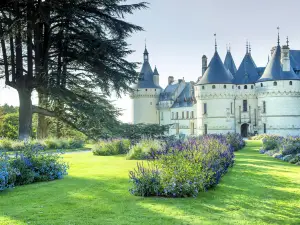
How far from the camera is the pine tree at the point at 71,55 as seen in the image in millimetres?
16531

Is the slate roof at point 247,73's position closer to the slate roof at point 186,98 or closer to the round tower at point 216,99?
the round tower at point 216,99

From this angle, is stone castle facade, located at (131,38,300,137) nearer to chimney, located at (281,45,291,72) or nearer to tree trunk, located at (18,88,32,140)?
chimney, located at (281,45,291,72)

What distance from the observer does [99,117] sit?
16.6 metres

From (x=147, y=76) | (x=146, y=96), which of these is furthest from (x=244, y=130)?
→ (x=147, y=76)

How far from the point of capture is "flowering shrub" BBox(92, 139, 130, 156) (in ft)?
54.2

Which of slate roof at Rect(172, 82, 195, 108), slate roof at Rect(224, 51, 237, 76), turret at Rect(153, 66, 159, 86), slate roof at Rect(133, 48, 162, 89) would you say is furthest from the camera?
turret at Rect(153, 66, 159, 86)

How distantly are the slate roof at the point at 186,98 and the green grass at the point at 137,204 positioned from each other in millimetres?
41274

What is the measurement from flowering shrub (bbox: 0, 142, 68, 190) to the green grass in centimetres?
33

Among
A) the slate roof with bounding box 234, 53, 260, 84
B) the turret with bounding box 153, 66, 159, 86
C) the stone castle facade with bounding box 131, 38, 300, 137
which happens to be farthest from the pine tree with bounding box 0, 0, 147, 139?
the turret with bounding box 153, 66, 159, 86

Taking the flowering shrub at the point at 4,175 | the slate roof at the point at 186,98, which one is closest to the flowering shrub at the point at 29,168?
the flowering shrub at the point at 4,175

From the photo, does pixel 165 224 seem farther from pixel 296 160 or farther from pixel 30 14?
pixel 30 14

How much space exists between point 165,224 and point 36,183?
426 centimetres

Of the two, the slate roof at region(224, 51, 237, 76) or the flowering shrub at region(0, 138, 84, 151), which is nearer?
the flowering shrub at region(0, 138, 84, 151)

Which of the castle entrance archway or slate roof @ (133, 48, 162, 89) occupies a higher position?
slate roof @ (133, 48, 162, 89)
